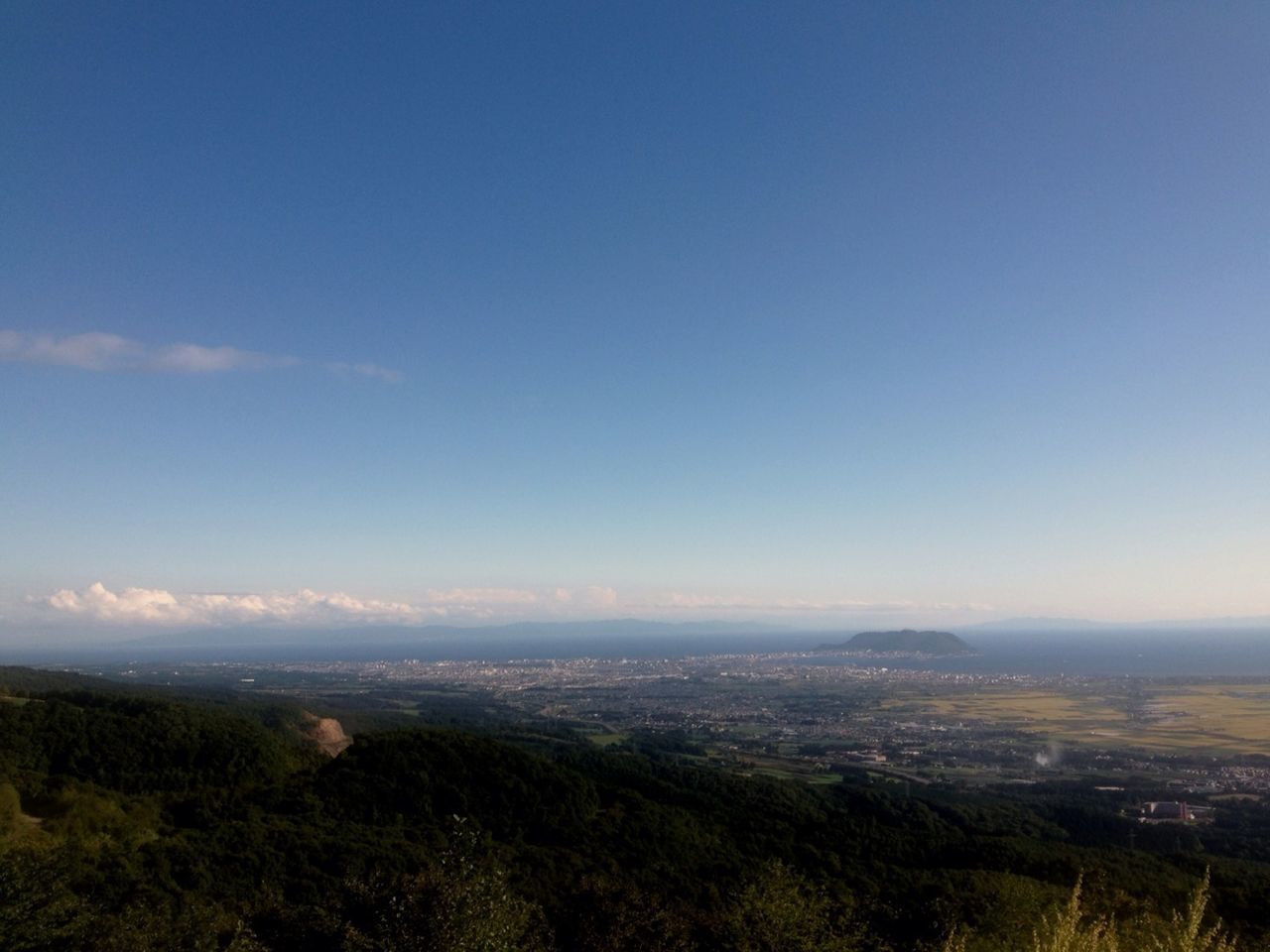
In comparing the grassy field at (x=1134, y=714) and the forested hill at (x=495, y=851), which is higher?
the forested hill at (x=495, y=851)

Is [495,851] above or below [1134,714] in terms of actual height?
above

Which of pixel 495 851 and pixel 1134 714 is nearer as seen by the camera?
pixel 495 851

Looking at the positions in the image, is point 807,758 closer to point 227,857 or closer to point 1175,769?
point 1175,769

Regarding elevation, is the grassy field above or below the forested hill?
below

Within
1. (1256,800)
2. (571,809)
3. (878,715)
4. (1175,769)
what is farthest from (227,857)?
(878,715)

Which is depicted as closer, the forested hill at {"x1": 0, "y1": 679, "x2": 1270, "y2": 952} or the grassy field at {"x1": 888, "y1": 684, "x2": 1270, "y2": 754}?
the forested hill at {"x1": 0, "y1": 679, "x2": 1270, "y2": 952}
